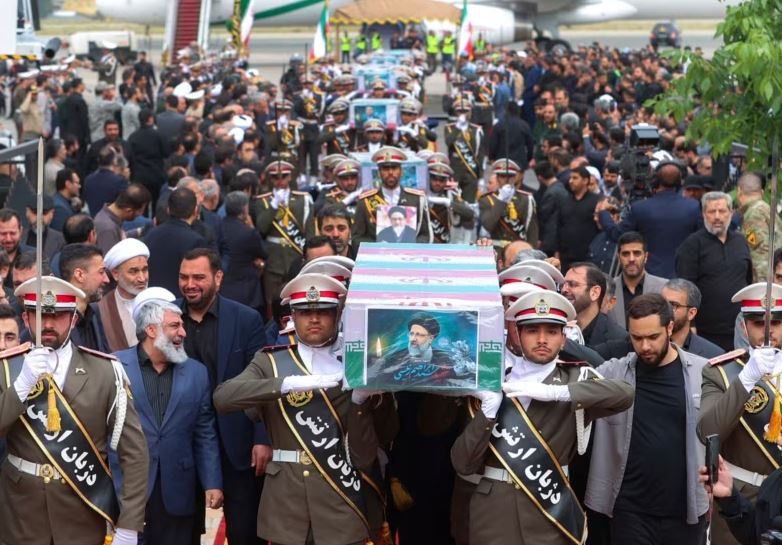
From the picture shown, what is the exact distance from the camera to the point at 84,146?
2188 centimetres

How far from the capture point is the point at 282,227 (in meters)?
13.3

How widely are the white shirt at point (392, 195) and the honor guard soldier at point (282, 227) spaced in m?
0.65

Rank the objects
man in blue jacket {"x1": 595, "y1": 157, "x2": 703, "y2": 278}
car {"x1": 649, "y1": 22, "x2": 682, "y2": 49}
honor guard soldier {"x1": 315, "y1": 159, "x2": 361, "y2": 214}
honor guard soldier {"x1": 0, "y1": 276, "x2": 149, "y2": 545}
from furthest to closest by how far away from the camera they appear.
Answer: car {"x1": 649, "y1": 22, "x2": 682, "y2": 49} < honor guard soldier {"x1": 315, "y1": 159, "x2": 361, "y2": 214} < man in blue jacket {"x1": 595, "y1": 157, "x2": 703, "y2": 278} < honor guard soldier {"x1": 0, "y1": 276, "x2": 149, "y2": 545}

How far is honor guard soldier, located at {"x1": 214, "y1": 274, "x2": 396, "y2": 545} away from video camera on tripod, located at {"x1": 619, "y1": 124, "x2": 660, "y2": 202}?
623 cm

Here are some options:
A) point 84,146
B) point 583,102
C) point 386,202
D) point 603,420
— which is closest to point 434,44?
point 583,102

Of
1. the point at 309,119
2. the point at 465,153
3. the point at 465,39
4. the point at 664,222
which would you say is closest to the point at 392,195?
the point at 664,222

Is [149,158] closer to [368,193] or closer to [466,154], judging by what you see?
[466,154]

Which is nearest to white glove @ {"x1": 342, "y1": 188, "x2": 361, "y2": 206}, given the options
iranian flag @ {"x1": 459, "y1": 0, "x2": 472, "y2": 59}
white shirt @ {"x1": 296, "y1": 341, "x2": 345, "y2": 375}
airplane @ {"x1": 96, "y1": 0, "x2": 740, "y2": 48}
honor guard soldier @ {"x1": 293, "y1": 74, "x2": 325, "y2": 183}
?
white shirt @ {"x1": 296, "y1": 341, "x2": 345, "y2": 375}

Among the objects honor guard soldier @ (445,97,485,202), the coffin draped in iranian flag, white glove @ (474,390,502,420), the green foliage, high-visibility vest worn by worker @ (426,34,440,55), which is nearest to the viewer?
the coffin draped in iranian flag

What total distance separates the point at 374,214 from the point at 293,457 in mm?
5880

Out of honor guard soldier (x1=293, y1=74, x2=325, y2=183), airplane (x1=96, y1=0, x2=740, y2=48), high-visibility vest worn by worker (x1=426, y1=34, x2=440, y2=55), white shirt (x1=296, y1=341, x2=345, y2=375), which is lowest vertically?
high-visibility vest worn by worker (x1=426, y1=34, x2=440, y2=55)

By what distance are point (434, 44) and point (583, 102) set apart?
71.2 ft

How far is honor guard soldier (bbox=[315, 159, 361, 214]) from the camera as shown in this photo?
13778 mm

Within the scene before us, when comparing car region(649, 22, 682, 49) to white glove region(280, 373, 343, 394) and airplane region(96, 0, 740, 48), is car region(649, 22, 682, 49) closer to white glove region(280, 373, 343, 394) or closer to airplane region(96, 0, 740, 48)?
airplane region(96, 0, 740, 48)
